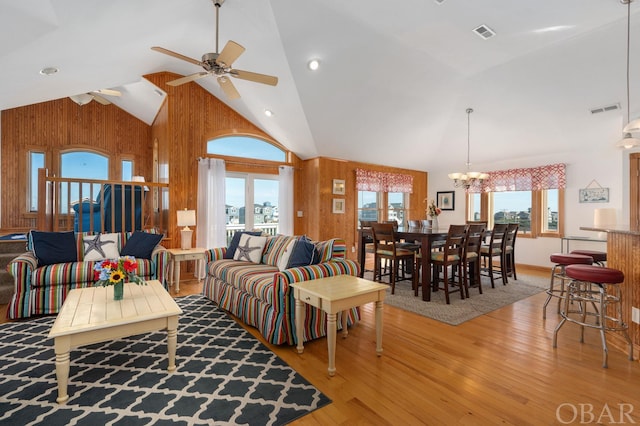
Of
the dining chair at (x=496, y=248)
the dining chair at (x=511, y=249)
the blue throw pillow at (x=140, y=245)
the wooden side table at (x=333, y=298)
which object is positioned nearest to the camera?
the wooden side table at (x=333, y=298)

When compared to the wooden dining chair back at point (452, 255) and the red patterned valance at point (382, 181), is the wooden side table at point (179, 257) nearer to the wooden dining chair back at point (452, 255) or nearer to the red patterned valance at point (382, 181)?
the wooden dining chair back at point (452, 255)

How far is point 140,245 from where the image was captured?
13.7 ft

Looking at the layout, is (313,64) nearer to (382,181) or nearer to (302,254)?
(302,254)

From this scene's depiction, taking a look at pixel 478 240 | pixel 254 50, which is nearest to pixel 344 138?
pixel 254 50

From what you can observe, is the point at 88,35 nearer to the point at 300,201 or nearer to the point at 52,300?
the point at 52,300

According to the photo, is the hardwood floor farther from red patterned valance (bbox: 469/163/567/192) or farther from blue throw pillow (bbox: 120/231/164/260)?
red patterned valance (bbox: 469/163/567/192)

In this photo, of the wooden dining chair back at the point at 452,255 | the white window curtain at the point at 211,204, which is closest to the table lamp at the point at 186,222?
the white window curtain at the point at 211,204

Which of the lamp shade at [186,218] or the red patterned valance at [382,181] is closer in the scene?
the lamp shade at [186,218]

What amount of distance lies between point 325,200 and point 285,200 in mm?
819

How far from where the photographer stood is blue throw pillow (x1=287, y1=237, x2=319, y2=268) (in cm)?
313

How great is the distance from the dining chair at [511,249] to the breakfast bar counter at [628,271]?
6.99 ft

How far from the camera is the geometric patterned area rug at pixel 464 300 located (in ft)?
12.0

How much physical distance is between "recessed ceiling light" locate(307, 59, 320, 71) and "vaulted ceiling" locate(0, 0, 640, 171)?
0.26 ft

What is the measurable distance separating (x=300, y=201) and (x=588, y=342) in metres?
5.08
